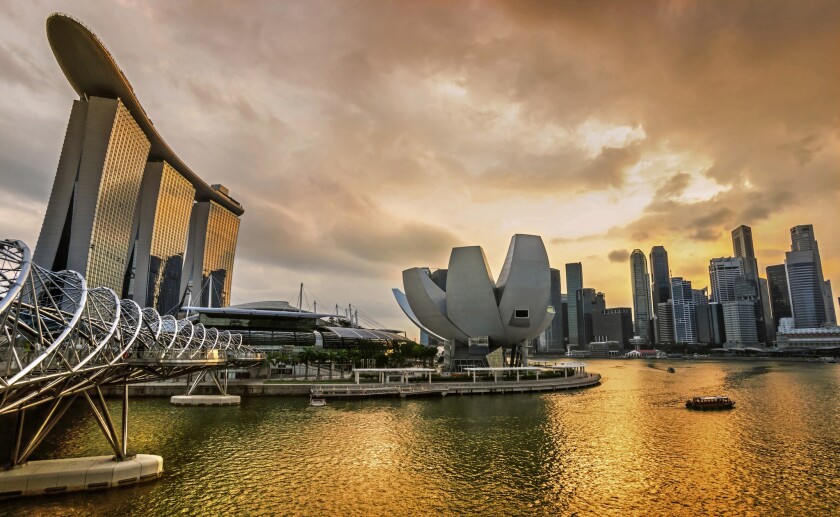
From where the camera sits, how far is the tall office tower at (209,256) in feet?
479

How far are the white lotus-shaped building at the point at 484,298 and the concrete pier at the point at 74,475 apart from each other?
153 ft

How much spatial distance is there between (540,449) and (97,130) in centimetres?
9774

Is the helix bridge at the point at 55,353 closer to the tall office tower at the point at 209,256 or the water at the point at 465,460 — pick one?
the water at the point at 465,460

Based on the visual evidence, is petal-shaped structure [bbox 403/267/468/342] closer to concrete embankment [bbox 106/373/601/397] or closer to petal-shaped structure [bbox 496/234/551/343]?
petal-shaped structure [bbox 496/234/551/343]

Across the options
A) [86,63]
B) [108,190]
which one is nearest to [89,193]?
[108,190]

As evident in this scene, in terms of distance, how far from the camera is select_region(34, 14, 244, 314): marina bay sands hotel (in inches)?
3327

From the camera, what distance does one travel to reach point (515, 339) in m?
64.8

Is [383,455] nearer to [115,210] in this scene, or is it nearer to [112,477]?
[112,477]

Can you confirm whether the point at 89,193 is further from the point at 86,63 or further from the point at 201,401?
the point at 201,401

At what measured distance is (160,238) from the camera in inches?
4592

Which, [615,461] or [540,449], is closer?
[615,461]

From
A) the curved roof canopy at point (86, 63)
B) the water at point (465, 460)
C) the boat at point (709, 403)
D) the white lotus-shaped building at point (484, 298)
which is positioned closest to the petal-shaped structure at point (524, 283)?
the white lotus-shaped building at point (484, 298)

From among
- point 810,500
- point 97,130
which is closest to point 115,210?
point 97,130

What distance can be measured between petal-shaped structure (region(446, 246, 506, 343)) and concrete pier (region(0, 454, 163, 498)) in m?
46.4
